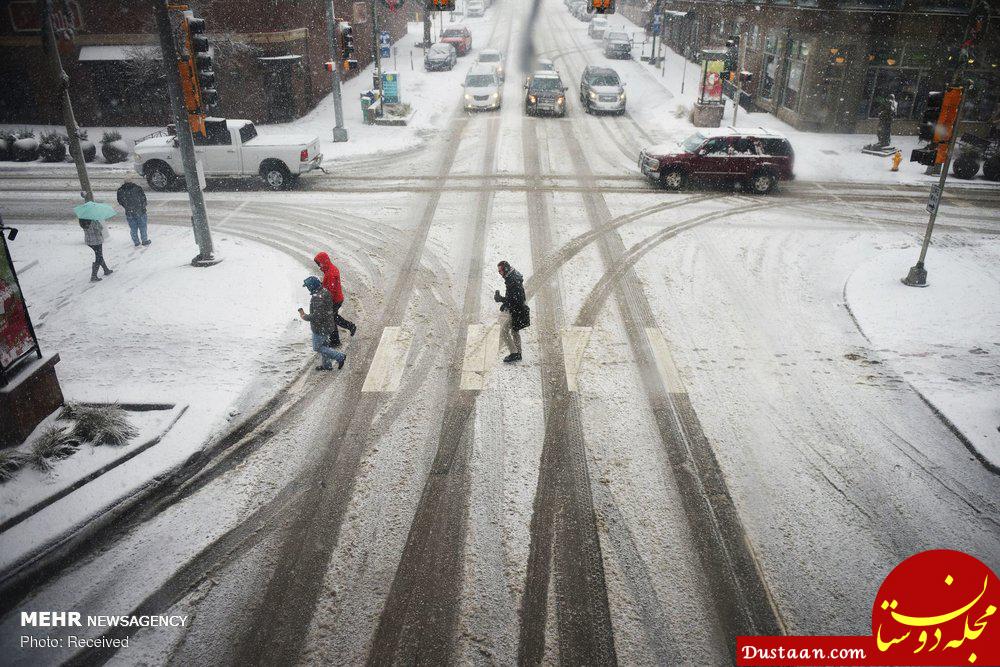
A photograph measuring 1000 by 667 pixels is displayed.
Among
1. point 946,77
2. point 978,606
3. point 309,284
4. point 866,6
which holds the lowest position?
point 978,606

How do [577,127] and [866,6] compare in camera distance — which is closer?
[866,6]

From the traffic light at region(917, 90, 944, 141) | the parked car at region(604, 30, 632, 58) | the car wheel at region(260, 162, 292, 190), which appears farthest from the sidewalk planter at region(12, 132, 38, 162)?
the parked car at region(604, 30, 632, 58)

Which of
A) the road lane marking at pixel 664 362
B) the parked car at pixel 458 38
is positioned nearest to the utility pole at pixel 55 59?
the road lane marking at pixel 664 362

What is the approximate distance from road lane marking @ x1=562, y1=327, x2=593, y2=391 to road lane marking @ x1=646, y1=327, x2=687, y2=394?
3.46ft

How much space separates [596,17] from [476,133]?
40270 mm

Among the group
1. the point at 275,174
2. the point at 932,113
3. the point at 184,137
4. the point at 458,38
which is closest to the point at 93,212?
the point at 184,137

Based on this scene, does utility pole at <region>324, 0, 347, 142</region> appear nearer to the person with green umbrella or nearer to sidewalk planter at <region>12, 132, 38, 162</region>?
sidewalk planter at <region>12, 132, 38, 162</region>

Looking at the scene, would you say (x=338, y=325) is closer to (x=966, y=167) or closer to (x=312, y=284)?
(x=312, y=284)

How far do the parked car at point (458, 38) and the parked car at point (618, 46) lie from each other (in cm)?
996

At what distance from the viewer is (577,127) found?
25688 millimetres

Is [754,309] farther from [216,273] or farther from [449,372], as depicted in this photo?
[216,273]

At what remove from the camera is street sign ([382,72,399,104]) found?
26.8 meters

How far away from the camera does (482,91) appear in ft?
90.9

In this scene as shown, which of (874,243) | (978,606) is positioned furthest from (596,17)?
(978,606)
